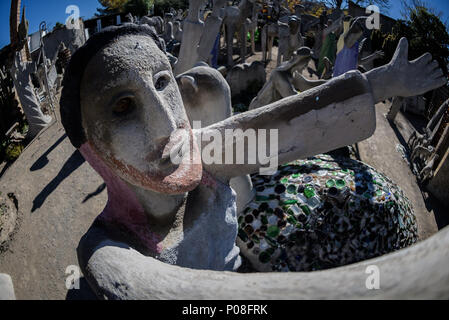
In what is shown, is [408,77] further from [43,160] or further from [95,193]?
[43,160]

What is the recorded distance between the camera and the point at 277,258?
2.18 m

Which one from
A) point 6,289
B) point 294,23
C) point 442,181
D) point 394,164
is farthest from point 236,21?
point 6,289

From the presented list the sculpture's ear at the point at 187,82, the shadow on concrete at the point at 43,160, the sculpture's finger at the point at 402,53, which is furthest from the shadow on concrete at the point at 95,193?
the sculpture's finger at the point at 402,53

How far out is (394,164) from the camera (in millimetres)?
4531

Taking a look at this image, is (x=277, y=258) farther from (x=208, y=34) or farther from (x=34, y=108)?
(x=34, y=108)

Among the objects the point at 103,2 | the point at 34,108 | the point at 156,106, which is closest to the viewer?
the point at 156,106

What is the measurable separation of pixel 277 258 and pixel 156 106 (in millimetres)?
1485

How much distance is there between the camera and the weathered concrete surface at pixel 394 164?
3.65 meters

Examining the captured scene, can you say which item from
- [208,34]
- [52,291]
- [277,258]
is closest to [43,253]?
[52,291]

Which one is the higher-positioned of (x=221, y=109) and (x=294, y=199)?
(x=221, y=109)

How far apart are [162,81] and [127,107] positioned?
20cm

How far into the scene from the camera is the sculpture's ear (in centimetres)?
174

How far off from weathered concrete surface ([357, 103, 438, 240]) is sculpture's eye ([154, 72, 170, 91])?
3.31 meters

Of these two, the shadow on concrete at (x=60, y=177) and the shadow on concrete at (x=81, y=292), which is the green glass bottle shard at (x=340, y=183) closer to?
the shadow on concrete at (x=81, y=292)
